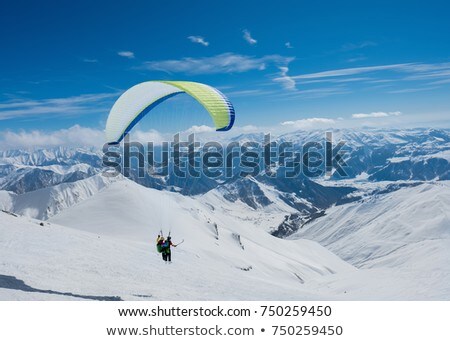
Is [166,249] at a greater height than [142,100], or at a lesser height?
lesser

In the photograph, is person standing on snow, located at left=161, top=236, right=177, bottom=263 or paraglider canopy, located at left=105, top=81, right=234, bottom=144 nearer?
paraglider canopy, located at left=105, top=81, right=234, bottom=144

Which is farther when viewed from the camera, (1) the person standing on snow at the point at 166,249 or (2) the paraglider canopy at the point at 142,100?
(1) the person standing on snow at the point at 166,249

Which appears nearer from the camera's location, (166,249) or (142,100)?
(142,100)

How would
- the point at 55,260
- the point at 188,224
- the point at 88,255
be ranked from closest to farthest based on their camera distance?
the point at 55,260 < the point at 88,255 < the point at 188,224

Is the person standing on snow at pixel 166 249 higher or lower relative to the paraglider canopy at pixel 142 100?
lower

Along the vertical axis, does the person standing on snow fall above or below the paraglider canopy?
below
